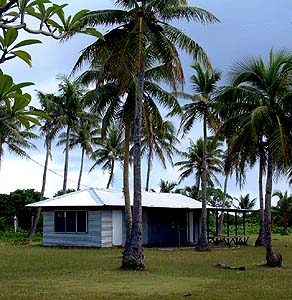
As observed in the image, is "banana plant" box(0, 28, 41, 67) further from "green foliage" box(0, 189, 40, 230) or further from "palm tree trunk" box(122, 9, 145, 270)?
"green foliage" box(0, 189, 40, 230)

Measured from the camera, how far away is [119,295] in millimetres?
11508

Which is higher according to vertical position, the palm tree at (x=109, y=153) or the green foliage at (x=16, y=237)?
the palm tree at (x=109, y=153)

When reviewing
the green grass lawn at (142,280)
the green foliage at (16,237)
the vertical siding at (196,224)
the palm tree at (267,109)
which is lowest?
the green foliage at (16,237)

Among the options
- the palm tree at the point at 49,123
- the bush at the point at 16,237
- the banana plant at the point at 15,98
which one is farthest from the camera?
the palm tree at the point at 49,123

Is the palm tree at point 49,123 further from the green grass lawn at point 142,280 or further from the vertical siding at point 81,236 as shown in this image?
the green grass lawn at point 142,280

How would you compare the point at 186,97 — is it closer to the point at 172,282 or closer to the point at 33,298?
the point at 172,282

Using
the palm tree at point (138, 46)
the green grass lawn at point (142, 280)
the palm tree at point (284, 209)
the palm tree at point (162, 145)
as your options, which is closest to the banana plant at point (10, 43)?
the green grass lawn at point (142, 280)

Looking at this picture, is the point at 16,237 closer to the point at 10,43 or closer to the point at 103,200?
the point at 103,200

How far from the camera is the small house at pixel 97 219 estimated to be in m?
29.3

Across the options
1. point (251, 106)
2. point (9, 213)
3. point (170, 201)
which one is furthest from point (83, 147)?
point (251, 106)

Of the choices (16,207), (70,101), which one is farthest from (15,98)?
(16,207)

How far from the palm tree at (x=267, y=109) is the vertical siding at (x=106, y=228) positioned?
11757 millimetres

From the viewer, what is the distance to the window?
97.8 feet

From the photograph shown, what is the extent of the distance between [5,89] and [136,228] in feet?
47.9
